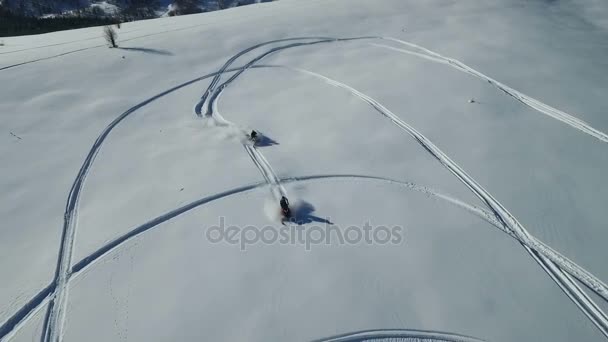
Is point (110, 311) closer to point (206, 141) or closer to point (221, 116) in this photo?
point (206, 141)

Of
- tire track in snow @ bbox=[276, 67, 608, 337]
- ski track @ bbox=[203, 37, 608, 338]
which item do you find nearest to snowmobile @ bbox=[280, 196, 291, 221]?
ski track @ bbox=[203, 37, 608, 338]

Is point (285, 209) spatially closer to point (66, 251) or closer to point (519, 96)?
point (66, 251)

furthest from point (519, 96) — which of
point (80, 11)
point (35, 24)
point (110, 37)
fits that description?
point (80, 11)

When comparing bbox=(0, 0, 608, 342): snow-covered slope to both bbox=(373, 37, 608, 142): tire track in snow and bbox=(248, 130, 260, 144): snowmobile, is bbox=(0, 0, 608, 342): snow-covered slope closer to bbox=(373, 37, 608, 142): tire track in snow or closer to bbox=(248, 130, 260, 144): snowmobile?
bbox=(373, 37, 608, 142): tire track in snow

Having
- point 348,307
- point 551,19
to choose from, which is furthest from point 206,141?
point 551,19

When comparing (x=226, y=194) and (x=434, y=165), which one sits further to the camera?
(x=434, y=165)

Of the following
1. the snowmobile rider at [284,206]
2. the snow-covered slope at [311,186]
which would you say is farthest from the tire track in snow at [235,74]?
the snowmobile rider at [284,206]
